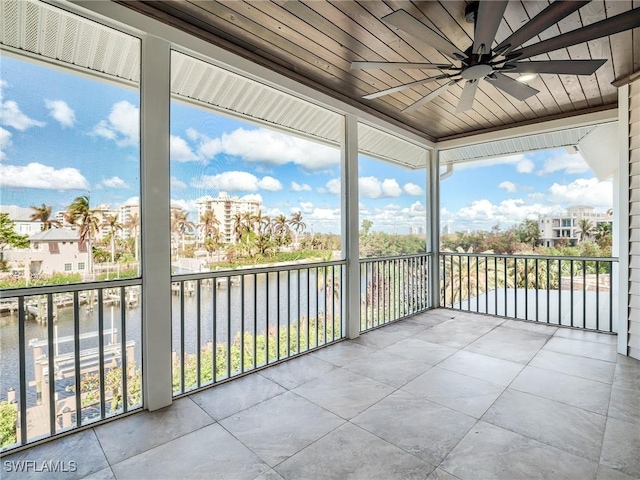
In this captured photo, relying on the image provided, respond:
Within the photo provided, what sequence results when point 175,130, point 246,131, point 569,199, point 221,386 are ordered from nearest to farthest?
point 175,130 → point 221,386 → point 246,131 → point 569,199

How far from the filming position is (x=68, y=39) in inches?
79.8

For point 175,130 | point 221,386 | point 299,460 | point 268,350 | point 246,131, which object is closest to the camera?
point 299,460

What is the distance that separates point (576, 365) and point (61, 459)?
12.6 ft

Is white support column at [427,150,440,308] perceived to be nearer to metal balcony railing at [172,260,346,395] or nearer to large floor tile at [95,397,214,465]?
metal balcony railing at [172,260,346,395]

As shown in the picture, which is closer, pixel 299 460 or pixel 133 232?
pixel 299 460

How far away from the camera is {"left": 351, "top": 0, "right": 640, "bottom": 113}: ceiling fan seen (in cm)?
168

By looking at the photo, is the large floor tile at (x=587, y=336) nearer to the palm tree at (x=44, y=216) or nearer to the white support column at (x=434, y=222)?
the white support column at (x=434, y=222)

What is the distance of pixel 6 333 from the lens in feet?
6.10

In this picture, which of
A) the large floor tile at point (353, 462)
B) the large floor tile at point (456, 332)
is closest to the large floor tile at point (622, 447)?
the large floor tile at point (353, 462)


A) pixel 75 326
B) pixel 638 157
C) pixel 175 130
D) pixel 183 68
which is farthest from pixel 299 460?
pixel 638 157

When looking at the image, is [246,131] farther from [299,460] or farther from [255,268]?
[299,460]

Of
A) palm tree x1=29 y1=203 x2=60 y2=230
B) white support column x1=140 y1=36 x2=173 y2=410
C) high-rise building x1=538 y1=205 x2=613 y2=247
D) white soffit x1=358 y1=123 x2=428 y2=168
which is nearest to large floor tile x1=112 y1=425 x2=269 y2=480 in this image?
white support column x1=140 y1=36 x2=173 y2=410

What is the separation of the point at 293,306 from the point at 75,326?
181 centimetres

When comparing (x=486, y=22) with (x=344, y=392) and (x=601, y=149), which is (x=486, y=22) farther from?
(x=601, y=149)
